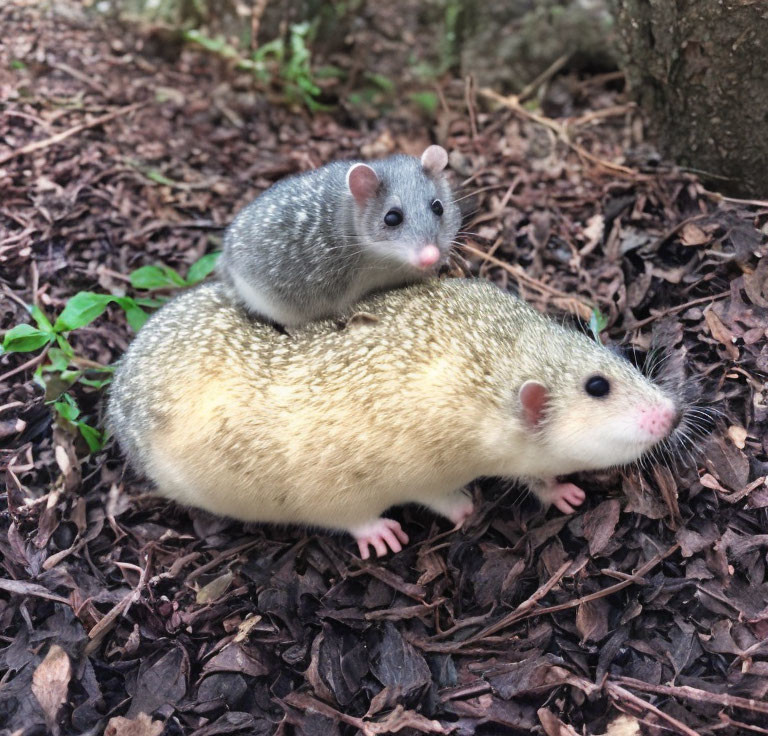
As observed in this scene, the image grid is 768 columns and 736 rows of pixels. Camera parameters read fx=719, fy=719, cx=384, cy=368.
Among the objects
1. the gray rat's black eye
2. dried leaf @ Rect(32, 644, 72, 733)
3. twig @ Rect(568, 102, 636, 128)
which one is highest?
twig @ Rect(568, 102, 636, 128)

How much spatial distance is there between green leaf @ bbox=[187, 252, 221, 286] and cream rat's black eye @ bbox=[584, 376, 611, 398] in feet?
9.08

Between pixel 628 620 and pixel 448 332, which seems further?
pixel 448 332

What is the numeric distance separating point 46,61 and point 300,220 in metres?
3.30

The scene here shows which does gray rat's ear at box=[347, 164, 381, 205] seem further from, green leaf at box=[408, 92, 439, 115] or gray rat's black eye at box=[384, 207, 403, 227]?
green leaf at box=[408, 92, 439, 115]

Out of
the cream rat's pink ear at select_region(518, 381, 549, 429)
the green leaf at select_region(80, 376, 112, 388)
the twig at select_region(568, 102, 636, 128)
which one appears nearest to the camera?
the cream rat's pink ear at select_region(518, 381, 549, 429)

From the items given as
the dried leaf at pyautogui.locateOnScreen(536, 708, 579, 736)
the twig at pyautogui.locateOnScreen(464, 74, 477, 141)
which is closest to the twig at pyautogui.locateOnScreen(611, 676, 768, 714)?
the dried leaf at pyautogui.locateOnScreen(536, 708, 579, 736)

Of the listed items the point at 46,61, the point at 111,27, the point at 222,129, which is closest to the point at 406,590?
the point at 222,129

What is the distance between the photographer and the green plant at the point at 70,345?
4.37 meters

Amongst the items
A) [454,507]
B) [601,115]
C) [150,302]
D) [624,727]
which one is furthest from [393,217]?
[624,727]

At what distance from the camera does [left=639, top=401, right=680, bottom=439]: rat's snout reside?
356cm

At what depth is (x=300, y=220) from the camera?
449 cm

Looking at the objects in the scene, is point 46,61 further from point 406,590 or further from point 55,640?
point 406,590

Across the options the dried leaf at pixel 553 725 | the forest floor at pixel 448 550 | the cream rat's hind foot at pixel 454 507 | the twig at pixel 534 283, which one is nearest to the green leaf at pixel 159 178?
the forest floor at pixel 448 550

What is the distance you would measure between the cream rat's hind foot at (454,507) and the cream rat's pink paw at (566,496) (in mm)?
477
